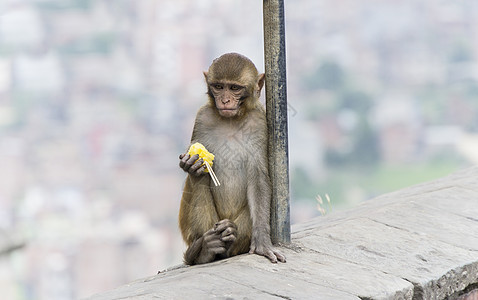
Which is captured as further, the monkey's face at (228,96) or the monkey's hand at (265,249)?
the monkey's face at (228,96)

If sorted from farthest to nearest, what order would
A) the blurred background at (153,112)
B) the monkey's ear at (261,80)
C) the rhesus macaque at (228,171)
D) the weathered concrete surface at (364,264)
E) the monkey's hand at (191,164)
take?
1. the blurred background at (153,112)
2. the monkey's ear at (261,80)
3. the rhesus macaque at (228,171)
4. the monkey's hand at (191,164)
5. the weathered concrete surface at (364,264)

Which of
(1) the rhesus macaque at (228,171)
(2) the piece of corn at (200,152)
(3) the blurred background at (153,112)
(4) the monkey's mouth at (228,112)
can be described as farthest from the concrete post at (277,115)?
(3) the blurred background at (153,112)

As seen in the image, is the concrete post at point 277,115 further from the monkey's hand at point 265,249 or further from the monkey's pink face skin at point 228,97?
the monkey's pink face skin at point 228,97

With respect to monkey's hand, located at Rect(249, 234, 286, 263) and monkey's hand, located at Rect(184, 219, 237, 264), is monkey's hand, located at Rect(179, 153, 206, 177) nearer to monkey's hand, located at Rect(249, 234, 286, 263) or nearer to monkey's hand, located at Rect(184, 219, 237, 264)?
monkey's hand, located at Rect(184, 219, 237, 264)

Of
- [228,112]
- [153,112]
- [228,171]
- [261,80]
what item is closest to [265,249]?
[228,171]

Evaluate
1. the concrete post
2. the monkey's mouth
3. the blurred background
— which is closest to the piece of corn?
the monkey's mouth

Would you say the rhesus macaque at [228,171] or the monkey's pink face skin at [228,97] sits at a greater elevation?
the monkey's pink face skin at [228,97]

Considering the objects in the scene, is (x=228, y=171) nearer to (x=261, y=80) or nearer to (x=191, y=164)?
(x=191, y=164)

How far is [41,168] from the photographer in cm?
5353

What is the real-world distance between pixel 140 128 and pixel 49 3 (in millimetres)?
11069

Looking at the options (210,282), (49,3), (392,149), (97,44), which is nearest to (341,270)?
(210,282)

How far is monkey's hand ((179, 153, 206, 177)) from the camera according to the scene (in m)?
4.13

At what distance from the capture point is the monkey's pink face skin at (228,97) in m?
4.30

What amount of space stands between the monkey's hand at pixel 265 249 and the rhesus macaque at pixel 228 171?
0.06 m
